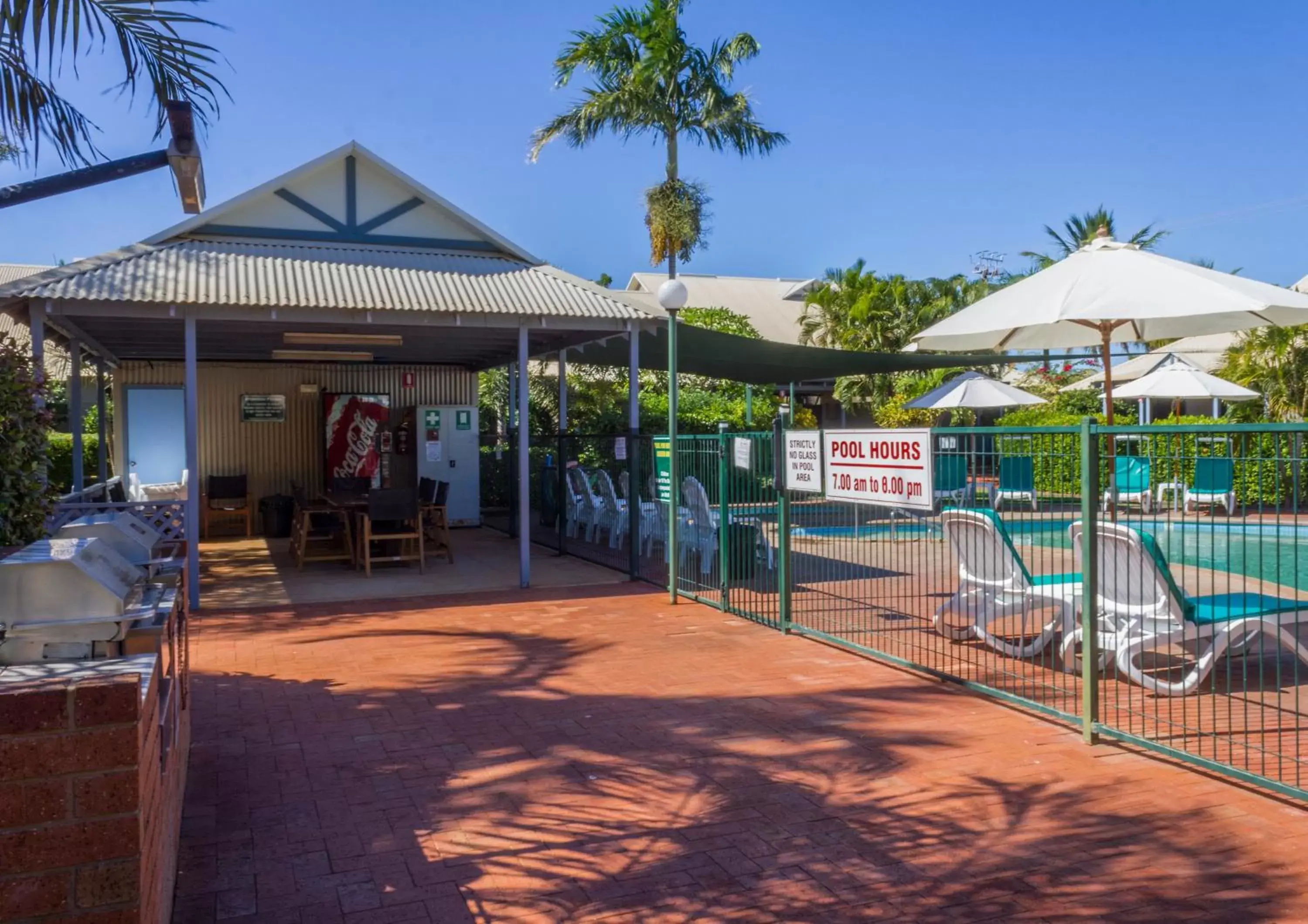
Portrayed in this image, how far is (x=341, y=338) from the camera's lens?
480 inches

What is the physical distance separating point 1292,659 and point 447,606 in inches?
254

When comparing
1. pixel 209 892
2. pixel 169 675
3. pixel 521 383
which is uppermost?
pixel 521 383

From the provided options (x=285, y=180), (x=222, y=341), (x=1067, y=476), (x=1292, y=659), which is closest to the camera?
(x=1067, y=476)

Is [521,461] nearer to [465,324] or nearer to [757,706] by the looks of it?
[465,324]

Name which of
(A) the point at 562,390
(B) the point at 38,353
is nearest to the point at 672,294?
(B) the point at 38,353

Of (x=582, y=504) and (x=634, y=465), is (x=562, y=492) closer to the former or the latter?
(x=582, y=504)

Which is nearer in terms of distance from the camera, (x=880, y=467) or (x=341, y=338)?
(x=880, y=467)

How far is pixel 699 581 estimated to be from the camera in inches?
378

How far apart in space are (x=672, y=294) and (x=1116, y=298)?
132 inches

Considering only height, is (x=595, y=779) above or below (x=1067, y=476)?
below

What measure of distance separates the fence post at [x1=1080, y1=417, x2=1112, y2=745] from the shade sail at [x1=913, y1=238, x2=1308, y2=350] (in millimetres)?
1994

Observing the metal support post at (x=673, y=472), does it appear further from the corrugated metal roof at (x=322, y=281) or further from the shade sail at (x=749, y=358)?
the shade sail at (x=749, y=358)

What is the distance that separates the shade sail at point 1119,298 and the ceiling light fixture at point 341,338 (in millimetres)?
6474

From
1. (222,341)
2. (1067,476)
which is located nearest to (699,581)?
(1067,476)
